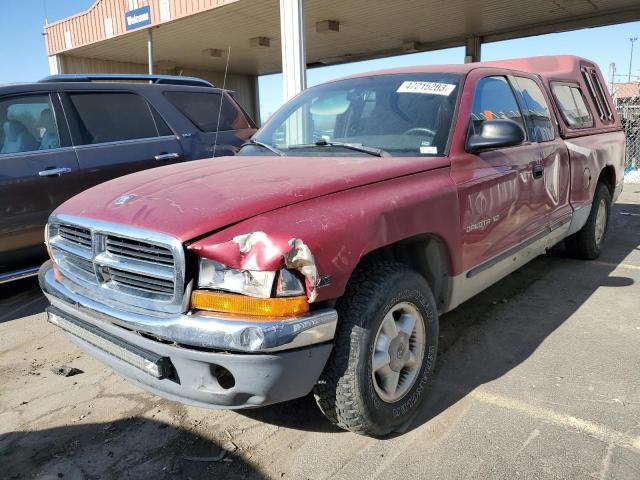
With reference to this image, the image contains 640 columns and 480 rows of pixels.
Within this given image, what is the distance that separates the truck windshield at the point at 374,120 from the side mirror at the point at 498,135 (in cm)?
21

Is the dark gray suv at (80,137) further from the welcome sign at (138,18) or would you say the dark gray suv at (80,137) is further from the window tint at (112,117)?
the welcome sign at (138,18)

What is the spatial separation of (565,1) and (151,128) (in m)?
11.0

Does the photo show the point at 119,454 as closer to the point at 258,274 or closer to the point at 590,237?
the point at 258,274

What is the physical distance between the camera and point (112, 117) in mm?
5168

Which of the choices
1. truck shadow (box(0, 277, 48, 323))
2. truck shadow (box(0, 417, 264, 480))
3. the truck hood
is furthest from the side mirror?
truck shadow (box(0, 277, 48, 323))

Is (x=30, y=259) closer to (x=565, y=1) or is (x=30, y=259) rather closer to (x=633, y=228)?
(x=633, y=228)

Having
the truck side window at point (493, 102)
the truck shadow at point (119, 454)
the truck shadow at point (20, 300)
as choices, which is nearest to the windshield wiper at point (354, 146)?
the truck side window at point (493, 102)

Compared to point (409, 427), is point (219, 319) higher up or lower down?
higher up

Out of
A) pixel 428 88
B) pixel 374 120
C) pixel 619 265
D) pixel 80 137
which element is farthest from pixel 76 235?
pixel 619 265

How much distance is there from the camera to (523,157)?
11.9ft

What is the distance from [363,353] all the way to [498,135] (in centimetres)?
160

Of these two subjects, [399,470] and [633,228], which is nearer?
[399,470]

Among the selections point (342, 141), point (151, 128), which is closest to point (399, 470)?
point (342, 141)

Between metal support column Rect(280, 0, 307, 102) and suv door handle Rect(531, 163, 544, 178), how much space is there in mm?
5571
